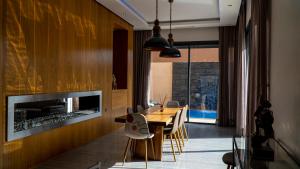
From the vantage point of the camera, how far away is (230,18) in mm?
6566

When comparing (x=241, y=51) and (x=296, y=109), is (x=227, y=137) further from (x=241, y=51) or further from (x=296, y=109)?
(x=296, y=109)

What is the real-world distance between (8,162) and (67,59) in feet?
6.37

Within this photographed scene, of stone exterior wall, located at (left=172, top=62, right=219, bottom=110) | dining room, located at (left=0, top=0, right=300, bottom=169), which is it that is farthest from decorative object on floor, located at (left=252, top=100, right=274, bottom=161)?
stone exterior wall, located at (left=172, top=62, right=219, bottom=110)

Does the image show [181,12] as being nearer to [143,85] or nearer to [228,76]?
[228,76]

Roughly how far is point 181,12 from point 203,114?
3.38m

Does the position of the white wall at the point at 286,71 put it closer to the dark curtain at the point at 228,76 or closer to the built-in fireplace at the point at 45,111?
the built-in fireplace at the point at 45,111

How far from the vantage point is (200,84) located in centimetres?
817

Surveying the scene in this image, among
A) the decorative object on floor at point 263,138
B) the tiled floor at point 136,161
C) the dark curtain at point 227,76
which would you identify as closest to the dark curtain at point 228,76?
the dark curtain at point 227,76

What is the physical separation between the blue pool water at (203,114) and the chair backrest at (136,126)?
4580 mm

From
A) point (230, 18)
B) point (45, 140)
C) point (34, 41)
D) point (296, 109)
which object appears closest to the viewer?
point (296, 109)

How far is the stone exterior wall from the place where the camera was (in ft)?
26.4

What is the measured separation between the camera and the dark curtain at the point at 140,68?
27.1 ft

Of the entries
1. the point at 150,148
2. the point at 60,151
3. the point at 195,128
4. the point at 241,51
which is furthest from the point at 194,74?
the point at 60,151

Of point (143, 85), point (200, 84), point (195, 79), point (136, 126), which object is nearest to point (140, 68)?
point (143, 85)
